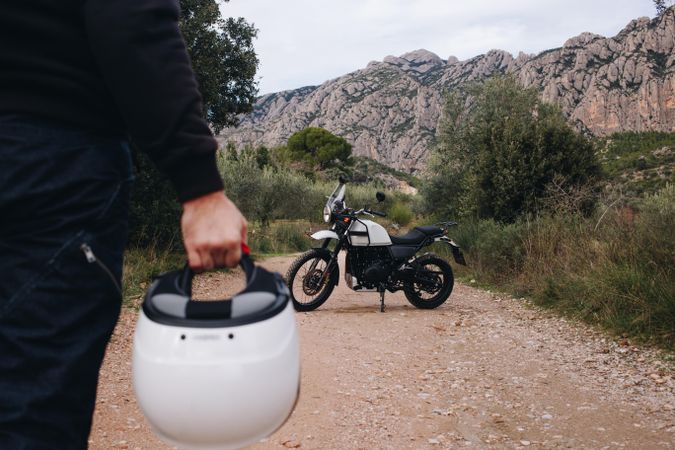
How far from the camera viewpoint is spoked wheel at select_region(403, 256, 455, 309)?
6.79 m

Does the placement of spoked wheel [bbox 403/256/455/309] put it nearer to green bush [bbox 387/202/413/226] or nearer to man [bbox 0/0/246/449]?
man [bbox 0/0/246/449]

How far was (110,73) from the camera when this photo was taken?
1.08 m

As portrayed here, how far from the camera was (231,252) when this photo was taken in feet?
3.78

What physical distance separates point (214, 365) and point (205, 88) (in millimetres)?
9862

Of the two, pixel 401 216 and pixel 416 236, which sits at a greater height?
pixel 416 236

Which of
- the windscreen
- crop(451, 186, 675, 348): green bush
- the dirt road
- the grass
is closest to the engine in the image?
the windscreen

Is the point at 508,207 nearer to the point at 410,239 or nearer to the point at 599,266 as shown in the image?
the point at 410,239

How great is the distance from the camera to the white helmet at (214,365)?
1.05m

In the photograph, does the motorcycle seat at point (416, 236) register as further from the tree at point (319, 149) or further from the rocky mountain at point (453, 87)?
the tree at point (319, 149)

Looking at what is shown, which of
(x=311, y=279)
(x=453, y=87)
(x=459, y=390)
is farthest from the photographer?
(x=453, y=87)

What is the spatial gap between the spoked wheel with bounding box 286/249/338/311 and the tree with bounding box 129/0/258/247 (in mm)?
2314

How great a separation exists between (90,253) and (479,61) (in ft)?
280

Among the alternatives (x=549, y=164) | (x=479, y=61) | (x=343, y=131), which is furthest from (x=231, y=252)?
(x=479, y=61)

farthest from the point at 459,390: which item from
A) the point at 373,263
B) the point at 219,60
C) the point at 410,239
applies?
the point at 219,60
